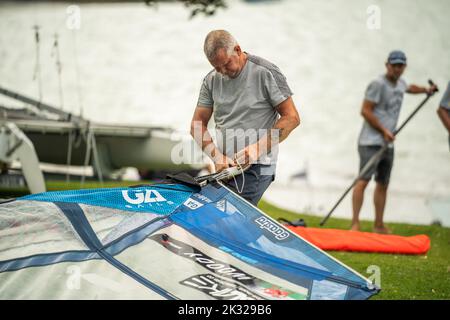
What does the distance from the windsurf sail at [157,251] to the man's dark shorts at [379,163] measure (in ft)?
11.0

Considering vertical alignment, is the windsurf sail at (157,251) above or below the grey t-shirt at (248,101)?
below

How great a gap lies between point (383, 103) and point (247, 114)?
10.1 feet

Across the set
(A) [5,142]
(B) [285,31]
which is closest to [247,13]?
(B) [285,31]

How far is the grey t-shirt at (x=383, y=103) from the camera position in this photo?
6.16 meters

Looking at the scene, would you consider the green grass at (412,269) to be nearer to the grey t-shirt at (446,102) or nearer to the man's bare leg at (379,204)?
the man's bare leg at (379,204)

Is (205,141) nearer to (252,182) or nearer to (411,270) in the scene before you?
(252,182)

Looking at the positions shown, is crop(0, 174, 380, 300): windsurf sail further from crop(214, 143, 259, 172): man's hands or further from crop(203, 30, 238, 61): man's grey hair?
crop(203, 30, 238, 61): man's grey hair

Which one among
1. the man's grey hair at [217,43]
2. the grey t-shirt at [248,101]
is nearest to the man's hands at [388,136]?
the grey t-shirt at [248,101]

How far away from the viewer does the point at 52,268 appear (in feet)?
9.16

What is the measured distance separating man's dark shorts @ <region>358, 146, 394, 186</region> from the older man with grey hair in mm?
2856

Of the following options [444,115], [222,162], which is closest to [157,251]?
[222,162]

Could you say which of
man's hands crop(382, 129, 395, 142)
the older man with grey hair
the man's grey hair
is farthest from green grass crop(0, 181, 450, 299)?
the man's grey hair

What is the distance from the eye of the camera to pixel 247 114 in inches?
137

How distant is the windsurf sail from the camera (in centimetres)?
270
